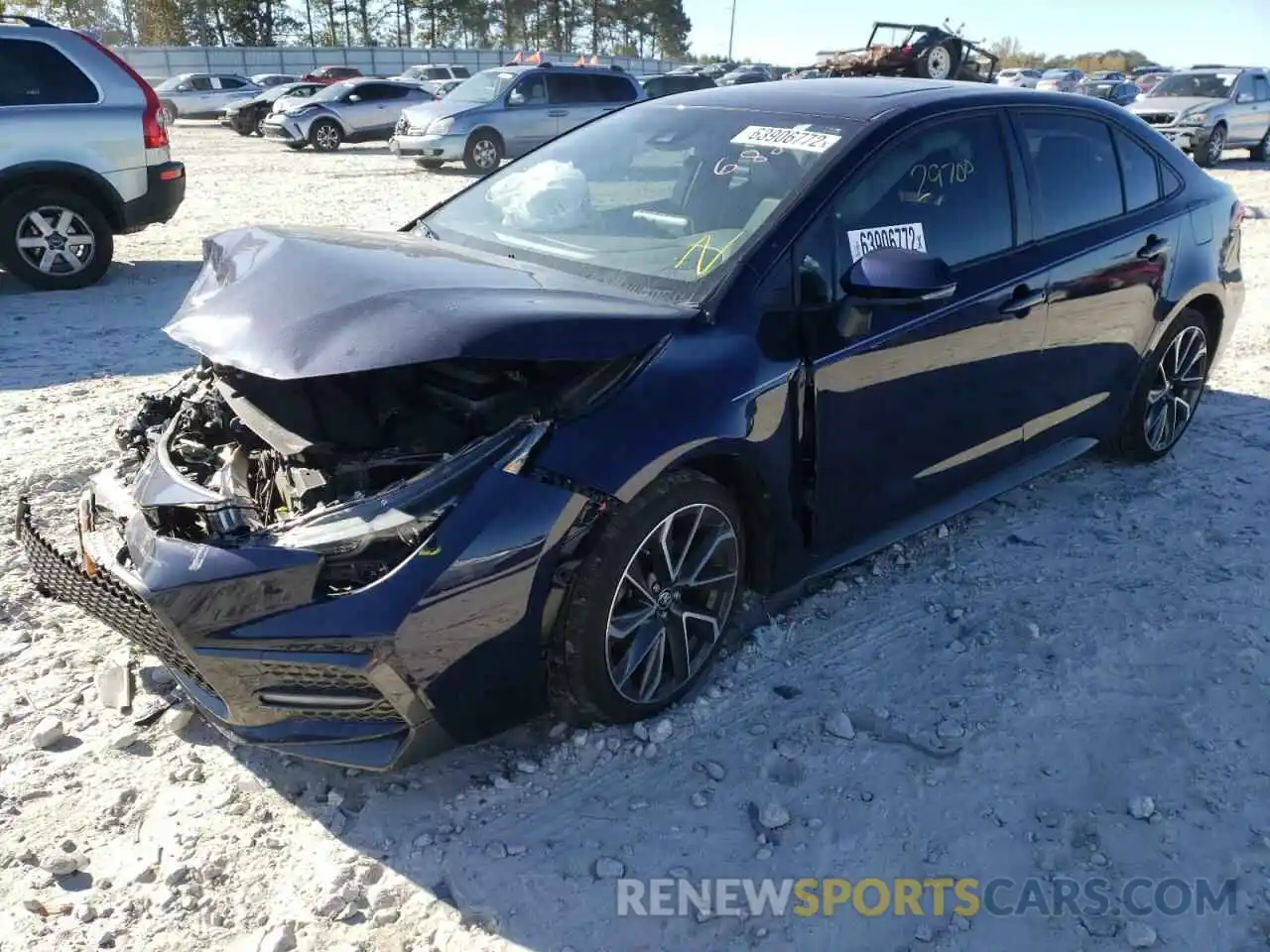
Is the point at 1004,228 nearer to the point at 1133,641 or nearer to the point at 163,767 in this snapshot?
the point at 1133,641

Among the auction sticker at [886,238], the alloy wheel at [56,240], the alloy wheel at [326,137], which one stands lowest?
the alloy wheel at [326,137]

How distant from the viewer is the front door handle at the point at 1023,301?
368 cm

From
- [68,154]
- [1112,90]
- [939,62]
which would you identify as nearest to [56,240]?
[68,154]

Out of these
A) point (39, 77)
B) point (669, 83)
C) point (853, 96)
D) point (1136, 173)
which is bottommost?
point (669, 83)

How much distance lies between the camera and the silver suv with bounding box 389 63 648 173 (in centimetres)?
1700

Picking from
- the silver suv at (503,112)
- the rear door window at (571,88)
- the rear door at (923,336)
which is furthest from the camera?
the rear door window at (571,88)

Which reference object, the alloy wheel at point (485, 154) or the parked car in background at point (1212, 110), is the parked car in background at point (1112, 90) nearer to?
the parked car in background at point (1212, 110)

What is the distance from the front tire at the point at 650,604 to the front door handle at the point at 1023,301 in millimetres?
1418

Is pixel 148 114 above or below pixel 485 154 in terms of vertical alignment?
above

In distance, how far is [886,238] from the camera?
130 inches

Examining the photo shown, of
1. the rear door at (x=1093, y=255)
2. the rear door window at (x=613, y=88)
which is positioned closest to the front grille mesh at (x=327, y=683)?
the rear door at (x=1093, y=255)

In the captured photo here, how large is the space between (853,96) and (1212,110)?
717 inches

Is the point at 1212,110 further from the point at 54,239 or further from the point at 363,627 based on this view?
the point at 363,627

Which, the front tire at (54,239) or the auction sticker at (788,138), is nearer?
the auction sticker at (788,138)
